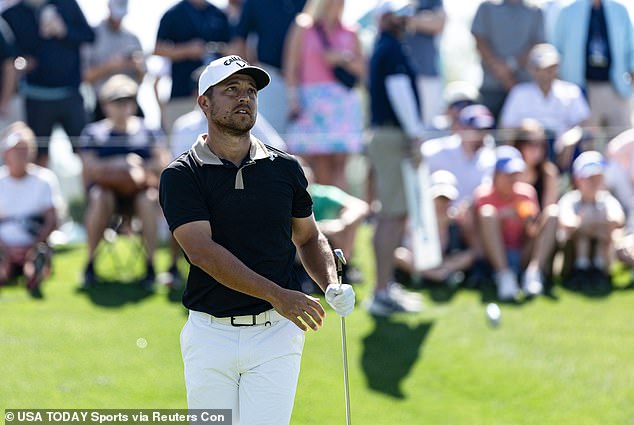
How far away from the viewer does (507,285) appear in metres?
9.45

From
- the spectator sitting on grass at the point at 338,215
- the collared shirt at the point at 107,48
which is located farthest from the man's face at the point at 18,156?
Result: the spectator sitting on grass at the point at 338,215

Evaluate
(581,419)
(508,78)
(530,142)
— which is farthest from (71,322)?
(508,78)

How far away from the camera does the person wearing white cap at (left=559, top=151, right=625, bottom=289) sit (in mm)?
9969

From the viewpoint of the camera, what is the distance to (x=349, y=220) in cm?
980

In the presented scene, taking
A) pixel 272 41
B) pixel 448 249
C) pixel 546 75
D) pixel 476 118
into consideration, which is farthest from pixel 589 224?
pixel 272 41

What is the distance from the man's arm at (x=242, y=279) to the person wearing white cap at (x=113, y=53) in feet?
25.6

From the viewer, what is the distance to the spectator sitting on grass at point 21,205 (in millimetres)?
9852

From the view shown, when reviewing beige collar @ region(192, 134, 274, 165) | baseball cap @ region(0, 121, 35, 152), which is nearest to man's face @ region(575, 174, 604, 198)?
baseball cap @ region(0, 121, 35, 152)

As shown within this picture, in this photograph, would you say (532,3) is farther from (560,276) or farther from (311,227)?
(311,227)

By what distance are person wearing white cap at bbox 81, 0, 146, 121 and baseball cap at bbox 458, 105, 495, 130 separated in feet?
12.2

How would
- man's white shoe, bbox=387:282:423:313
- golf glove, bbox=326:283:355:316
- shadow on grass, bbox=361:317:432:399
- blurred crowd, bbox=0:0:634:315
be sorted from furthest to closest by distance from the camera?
blurred crowd, bbox=0:0:634:315 → man's white shoe, bbox=387:282:423:313 → shadow on grass, bbox=361:317:432:399 → golf glove, bbox=326:283:355:316

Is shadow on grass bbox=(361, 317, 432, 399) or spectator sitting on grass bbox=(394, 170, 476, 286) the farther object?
spectator sitting on grass bbox=(394, 170, 476, 286)

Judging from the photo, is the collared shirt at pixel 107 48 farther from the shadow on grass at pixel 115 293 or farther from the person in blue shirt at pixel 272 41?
the shadow on grass at pixel 115 293

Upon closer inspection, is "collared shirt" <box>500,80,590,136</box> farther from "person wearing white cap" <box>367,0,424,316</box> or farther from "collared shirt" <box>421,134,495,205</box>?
"person wearing white cap" <box>367,0,424,316</box>
